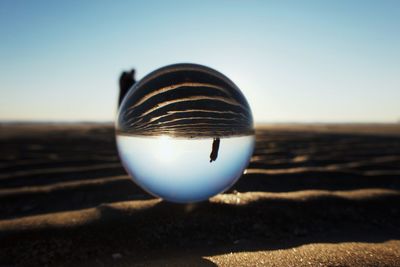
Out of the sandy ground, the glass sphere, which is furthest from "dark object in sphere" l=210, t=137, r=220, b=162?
the sandy ground

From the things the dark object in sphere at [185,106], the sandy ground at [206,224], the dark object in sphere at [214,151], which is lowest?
the sandy ground at [206,224]

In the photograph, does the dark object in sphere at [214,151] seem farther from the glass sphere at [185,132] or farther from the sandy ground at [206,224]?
the sandy ground at [206,224]

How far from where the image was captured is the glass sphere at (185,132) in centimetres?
214

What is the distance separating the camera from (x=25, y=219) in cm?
263

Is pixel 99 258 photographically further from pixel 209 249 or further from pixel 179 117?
pixel 179 117

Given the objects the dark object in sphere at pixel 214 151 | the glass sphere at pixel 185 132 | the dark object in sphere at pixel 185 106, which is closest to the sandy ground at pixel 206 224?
the glass sphere at pixel 185 132

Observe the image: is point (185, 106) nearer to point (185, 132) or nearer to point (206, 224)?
point (185, 132)

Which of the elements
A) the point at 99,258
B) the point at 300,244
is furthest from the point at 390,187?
the point at 99,258

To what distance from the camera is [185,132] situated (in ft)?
7.03

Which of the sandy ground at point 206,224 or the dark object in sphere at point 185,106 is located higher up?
the dark object in sphere at point 185,106

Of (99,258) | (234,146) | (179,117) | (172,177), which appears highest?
(179,117)

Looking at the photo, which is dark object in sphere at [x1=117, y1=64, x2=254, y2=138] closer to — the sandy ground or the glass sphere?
the glass sphere

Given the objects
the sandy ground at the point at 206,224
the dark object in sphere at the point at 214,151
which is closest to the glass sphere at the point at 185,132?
the dark object in sphere at the point at 214,151

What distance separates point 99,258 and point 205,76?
5.29ft
